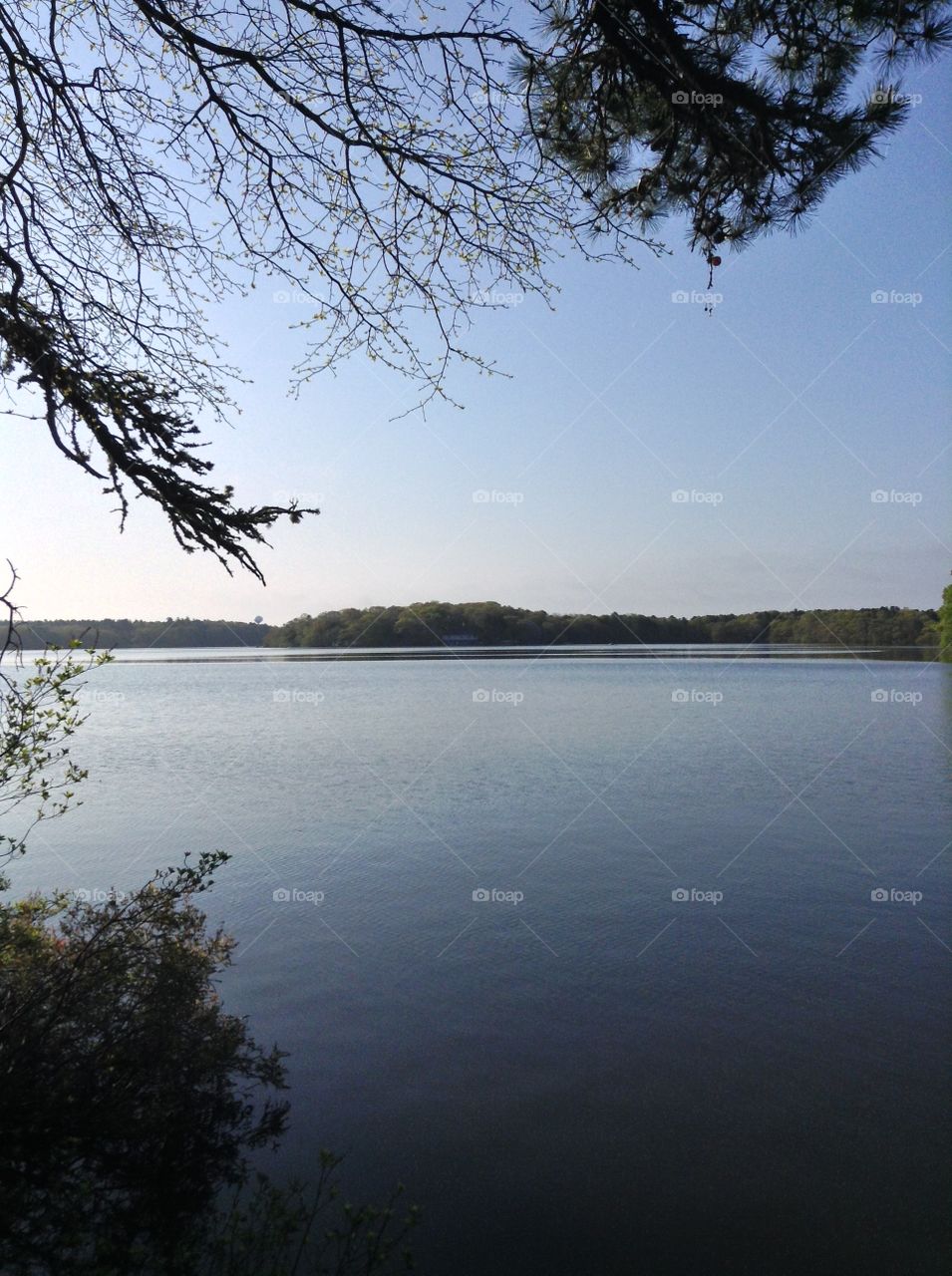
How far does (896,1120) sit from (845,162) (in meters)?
5.82

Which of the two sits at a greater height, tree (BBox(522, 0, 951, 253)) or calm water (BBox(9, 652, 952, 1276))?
tree (BBox(522, 0, 951, 253))

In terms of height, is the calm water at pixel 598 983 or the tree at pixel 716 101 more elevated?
the tree at pixel 716 101

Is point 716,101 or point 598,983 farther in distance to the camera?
point 598,983

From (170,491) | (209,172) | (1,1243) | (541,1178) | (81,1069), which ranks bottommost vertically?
(541,1178)

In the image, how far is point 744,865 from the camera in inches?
445

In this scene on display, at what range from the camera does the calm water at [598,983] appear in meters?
5.00

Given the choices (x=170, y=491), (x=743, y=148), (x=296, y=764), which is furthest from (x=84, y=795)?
(x=743, y=148)

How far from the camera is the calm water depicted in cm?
500

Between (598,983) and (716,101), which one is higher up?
(716,101)

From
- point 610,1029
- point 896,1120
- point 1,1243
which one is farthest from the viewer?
point 610,1029

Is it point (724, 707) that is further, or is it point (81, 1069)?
point (724, 707)

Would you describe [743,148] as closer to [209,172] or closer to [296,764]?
[209,172]

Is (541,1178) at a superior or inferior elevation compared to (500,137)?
inferior

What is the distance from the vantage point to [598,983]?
25.7 ft
